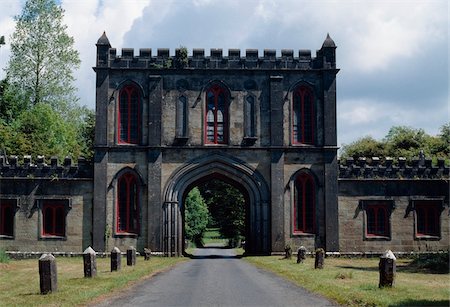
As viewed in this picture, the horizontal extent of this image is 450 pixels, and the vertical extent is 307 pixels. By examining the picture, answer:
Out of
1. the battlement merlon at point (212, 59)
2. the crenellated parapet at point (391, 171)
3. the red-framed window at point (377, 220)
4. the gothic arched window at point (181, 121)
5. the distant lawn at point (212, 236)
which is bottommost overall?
the distant lawn at point (212, 236)

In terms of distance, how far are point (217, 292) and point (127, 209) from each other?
2044 centimetres

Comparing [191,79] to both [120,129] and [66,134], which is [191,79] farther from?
[66,134]

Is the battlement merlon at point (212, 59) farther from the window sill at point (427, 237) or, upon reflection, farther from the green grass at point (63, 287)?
the green grass at point (63, 287)

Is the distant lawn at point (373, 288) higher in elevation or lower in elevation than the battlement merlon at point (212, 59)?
lower

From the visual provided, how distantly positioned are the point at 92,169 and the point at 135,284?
18408 millimetres

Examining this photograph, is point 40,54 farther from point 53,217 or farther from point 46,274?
point 46,274

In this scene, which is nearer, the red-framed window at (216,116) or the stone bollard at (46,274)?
the stone bollard at (46,274)

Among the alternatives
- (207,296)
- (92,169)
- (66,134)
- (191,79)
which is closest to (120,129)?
(92,169)

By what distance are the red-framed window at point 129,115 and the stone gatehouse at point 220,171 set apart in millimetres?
58

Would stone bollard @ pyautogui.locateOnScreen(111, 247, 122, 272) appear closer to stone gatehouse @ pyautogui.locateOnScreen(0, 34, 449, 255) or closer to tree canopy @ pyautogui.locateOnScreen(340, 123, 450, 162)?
stone gatehouse @ pyautogui.locateOnScreen(0, 34, 449, 255)

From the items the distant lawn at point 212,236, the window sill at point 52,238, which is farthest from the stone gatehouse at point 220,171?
the distant lawn at point 212,236

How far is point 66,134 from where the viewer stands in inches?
2105

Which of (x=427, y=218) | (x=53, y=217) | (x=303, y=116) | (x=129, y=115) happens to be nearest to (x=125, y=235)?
(x=53, y=217)

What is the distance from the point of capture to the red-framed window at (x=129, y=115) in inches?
1453
